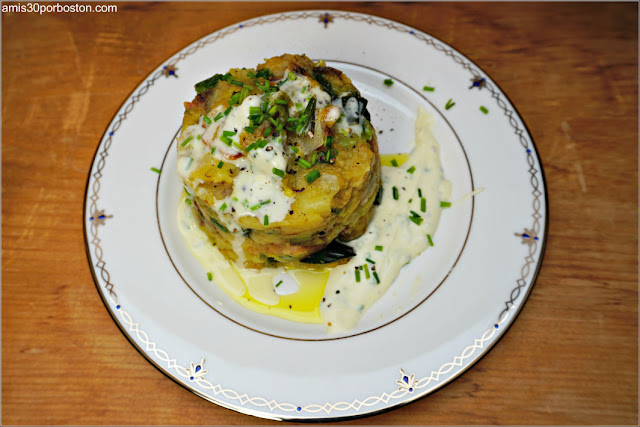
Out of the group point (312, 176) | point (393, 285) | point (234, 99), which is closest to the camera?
point (312, 176)

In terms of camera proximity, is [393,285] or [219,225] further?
[393,285]

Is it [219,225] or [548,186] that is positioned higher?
[548,186]

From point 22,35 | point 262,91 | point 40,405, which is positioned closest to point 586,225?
point 262,91

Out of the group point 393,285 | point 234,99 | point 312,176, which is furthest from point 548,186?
point 234,99

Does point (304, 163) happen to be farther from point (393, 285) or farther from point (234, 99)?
point (393, 285)

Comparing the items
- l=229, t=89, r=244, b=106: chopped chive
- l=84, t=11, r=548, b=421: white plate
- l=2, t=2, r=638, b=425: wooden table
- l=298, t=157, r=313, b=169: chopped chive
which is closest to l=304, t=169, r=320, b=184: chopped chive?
l=298, t=157, r=313, b=169: chopped chive

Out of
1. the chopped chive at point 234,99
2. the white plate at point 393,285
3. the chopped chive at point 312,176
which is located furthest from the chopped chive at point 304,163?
the white plate at point 393,285

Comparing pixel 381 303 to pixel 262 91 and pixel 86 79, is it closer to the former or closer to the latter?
pixel 262 91
